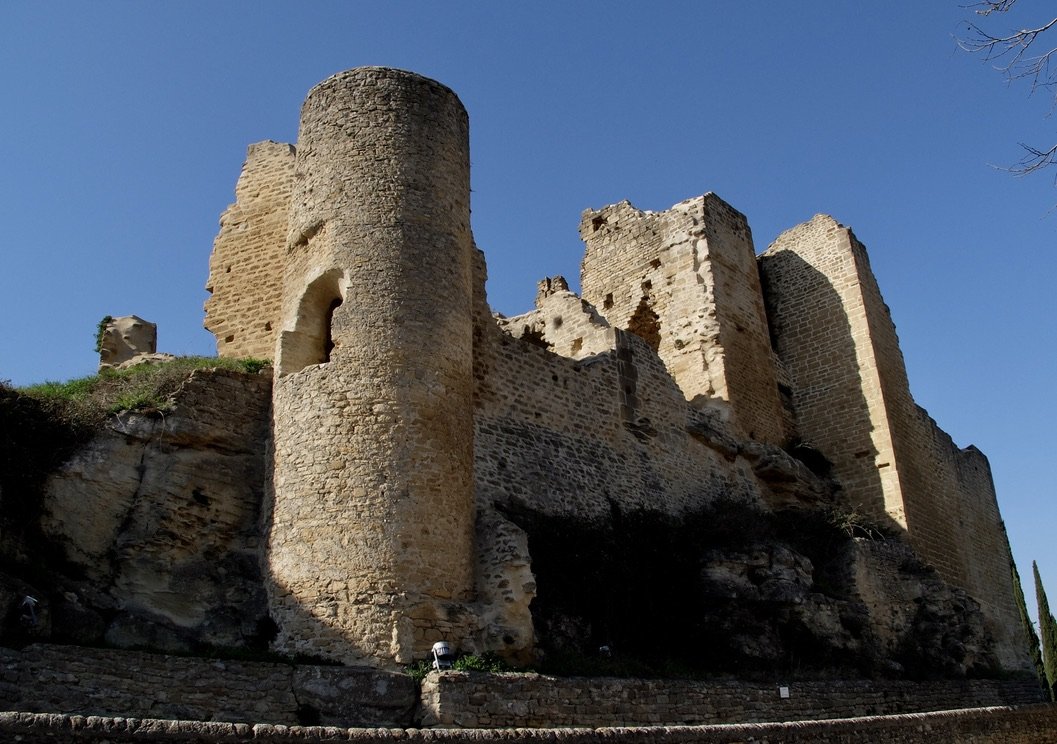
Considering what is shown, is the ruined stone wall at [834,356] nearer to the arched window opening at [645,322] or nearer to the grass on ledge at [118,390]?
the arched window opening at [645,322]

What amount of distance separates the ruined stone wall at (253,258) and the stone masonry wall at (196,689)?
16.5 feet

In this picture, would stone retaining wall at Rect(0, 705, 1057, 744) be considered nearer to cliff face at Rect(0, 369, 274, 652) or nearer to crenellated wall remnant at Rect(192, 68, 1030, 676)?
crenellated wall remnant at Rect(192, 68, 1030, 676)

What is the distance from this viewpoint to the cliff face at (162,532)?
29.5 ft

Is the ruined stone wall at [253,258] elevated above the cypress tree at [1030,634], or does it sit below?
above

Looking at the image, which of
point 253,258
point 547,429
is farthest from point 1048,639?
point 253,258

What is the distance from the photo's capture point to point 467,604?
1001cm

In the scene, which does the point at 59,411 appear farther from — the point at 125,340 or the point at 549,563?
the point at 549,563

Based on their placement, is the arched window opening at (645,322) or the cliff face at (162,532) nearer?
the cliff face at (162,532)

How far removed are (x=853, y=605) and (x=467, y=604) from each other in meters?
6.37

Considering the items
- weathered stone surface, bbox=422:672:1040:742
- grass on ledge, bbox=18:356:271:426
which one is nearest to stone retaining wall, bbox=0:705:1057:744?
weathered stone surface, bbox=422:672:1040:742

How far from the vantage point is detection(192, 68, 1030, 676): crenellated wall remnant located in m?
10.0

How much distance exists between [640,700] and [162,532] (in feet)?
16.3

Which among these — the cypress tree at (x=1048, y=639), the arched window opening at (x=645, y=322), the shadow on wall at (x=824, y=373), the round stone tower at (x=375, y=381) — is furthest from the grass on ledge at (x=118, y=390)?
the cypress tree at (x=1048, y=639)

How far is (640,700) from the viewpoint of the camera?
997 cm
